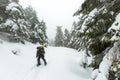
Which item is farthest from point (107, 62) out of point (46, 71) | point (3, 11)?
point (3, 11)

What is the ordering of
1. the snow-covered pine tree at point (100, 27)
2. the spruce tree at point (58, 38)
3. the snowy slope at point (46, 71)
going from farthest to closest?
the spruce tree at point (58, 38) → the snowy slope at point (46, 71) → the snow-covered pine tree at point (100, 27)

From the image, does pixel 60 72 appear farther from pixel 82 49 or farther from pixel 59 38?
pixel 59 38

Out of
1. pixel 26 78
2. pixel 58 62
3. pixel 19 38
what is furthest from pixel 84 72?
pixel 19 38

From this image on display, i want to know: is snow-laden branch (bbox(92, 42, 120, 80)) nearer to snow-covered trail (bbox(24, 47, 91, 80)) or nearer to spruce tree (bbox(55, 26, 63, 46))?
snow-covered trail (bbox(24, 47, 91, 80))

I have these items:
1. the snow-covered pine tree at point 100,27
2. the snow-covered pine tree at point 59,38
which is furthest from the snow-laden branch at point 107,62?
the snow-covered pine tree at point 59,38

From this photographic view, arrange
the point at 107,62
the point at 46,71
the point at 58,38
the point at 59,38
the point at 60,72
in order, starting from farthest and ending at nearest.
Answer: the point at 58,38 → the point at 59,38 → the point at 46,71 → the point at 60,72 → the point at 107,62

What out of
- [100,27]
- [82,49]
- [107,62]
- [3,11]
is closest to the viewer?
[107,62]

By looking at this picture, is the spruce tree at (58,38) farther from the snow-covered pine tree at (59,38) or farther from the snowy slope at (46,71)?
the snowy slope at (46,71)

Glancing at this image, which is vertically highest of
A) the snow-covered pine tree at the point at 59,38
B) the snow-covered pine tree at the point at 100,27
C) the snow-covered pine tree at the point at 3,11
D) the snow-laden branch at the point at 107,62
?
the snow-covered pine tree at the point at 59,38

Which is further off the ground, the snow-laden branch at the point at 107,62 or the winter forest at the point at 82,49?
the winter forest at the point at 82,49

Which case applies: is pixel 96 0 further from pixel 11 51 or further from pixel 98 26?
pixel 11 51

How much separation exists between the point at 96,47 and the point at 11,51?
51.4 ft

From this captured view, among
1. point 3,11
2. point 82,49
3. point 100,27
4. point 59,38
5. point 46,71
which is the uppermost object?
point 59,38

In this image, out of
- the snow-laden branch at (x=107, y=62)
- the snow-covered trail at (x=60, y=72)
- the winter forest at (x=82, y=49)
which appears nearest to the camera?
the snow-laden branch at (x=107, y=62)
